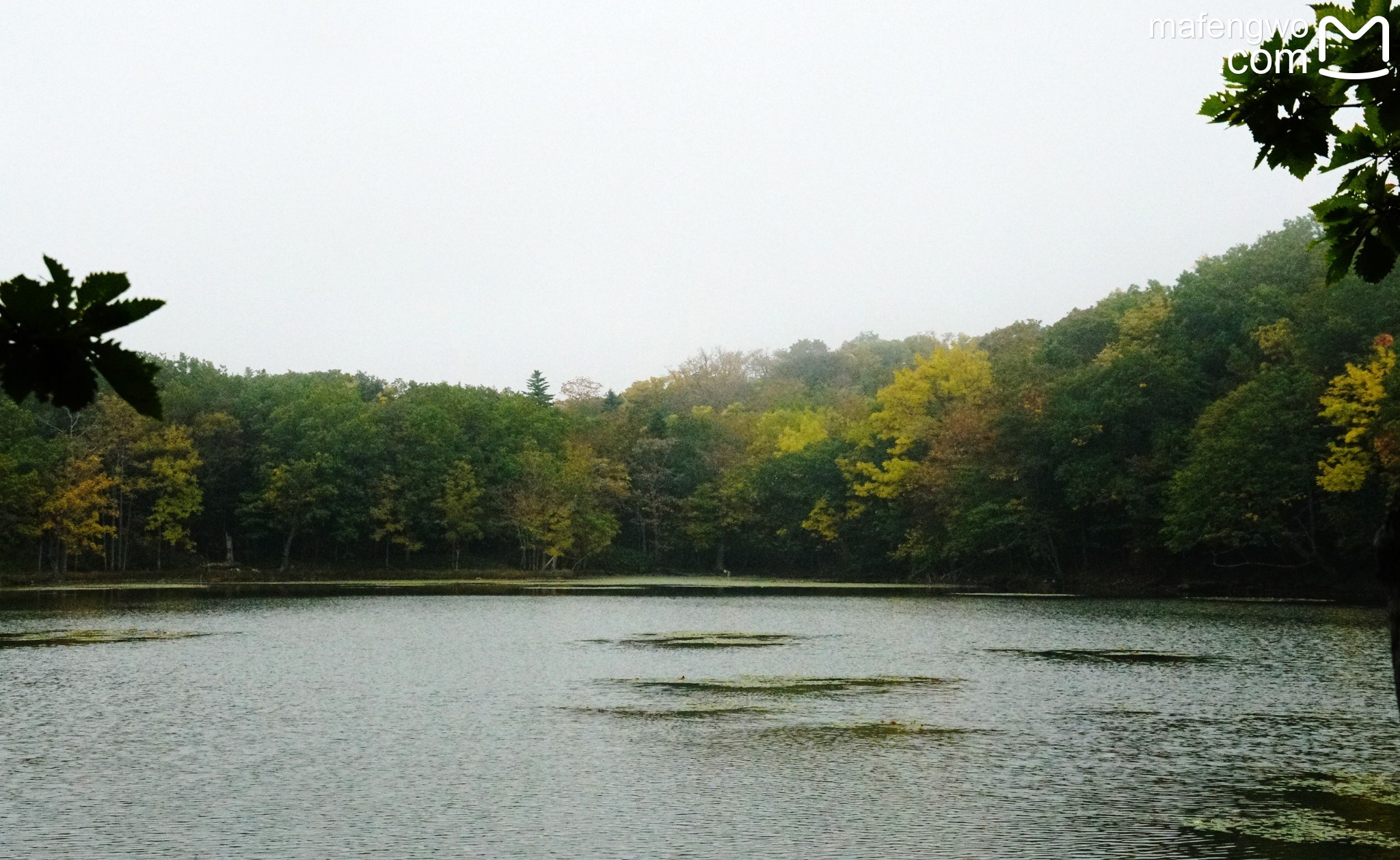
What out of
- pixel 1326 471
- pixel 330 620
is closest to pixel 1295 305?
pixel 1326 471

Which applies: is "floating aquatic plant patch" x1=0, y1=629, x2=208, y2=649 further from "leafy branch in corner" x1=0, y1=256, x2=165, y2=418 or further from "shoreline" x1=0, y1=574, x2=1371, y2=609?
"leafy branch in corner" x1=0, y1=256, x2=165, y2=418

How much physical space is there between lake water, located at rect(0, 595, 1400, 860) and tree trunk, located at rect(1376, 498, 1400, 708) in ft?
23.1

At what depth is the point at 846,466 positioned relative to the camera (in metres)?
72.8

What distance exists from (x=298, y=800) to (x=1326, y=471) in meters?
38.8

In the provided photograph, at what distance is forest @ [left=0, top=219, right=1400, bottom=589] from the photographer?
45938 mm

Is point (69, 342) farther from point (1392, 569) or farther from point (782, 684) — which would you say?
point (782, 684)

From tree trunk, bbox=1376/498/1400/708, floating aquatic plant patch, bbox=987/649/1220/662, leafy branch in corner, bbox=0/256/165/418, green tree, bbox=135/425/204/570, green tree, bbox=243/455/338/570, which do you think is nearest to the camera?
leafy branch in corner, bbox=0/256/165/418

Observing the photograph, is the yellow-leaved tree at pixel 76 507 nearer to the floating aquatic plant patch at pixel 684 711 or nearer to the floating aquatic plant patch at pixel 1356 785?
the floating aquatic plant patch at pixel 684 711

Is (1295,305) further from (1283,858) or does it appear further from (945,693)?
(1283,858)

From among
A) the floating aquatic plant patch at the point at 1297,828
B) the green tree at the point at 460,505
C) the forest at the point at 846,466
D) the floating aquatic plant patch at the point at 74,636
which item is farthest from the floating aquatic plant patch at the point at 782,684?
the green tree at the point at 460,505

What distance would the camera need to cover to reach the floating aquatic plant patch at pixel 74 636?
26.0m

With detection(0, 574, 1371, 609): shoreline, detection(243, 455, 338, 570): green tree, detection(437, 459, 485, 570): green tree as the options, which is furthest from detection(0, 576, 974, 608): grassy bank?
detection(243, 455, 338, 570): green tree

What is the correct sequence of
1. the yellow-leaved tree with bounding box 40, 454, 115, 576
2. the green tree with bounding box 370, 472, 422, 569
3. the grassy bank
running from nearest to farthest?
the grassy bank → the yellow-leaved tree with bounding box 40, 454, 115, 576 → the green tree with bounding box 370, 472, 422, 569

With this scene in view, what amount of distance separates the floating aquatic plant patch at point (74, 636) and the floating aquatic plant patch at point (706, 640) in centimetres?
928
